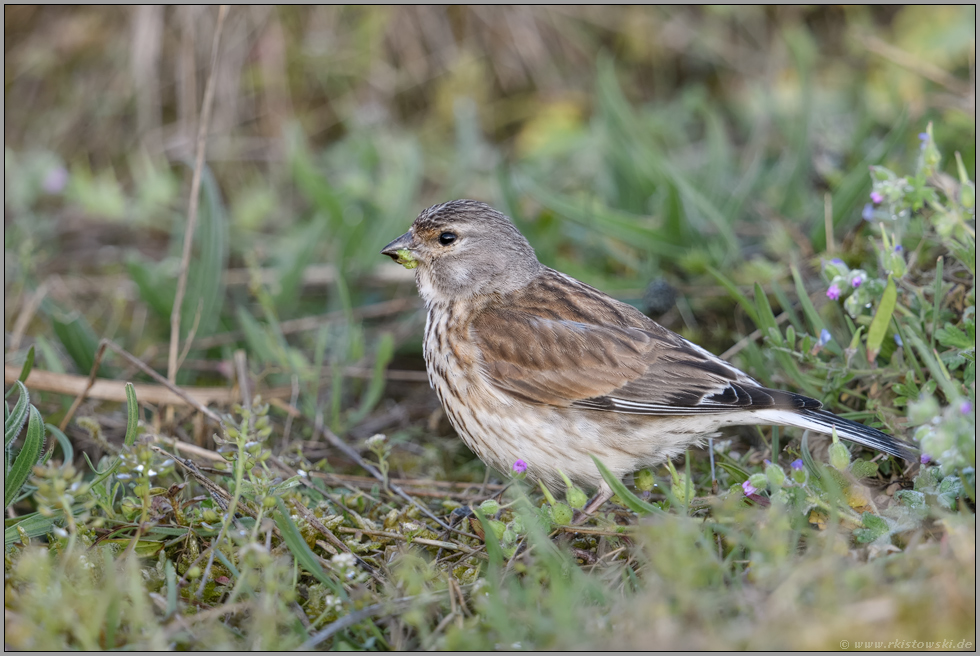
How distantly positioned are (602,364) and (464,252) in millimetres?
896

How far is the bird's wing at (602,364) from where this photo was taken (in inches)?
133

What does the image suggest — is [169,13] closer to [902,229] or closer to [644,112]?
[644,112]

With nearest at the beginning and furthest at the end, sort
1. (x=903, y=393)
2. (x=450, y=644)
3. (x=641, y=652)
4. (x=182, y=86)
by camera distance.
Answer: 1. (x=641, y=652)
2. (x=450, y=644)
3. (x=903, y=393)
4. (x=182, y=86)

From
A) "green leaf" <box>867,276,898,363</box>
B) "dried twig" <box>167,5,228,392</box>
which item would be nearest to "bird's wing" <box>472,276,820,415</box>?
"green leaf" <box>867,276,898,363</box>

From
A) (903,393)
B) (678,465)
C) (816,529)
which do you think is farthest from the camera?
(678,465)

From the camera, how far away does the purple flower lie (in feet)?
20.1

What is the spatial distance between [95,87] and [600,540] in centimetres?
557

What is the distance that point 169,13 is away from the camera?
6664 millimetres

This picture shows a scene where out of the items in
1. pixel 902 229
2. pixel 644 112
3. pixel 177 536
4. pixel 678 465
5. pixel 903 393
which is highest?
pixel 644 112

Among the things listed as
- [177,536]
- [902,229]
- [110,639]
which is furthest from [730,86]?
[110,639]

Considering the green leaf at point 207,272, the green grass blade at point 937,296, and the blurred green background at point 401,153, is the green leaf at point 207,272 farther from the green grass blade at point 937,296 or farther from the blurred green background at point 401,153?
the green grass blade at point 937,296

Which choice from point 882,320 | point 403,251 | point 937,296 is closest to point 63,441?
point 403,251

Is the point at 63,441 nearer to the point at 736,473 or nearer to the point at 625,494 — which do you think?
the point at 625,494

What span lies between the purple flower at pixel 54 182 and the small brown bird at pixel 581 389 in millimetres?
3731
